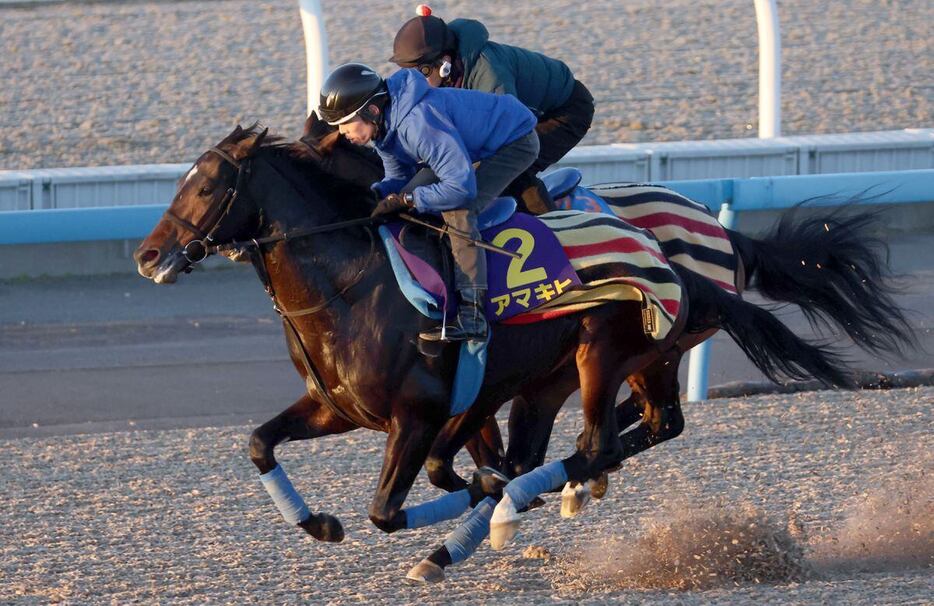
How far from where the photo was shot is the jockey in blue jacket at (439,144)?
15.5 feet

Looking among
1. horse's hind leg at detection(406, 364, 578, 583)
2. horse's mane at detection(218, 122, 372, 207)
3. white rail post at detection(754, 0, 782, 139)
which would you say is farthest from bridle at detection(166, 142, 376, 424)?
white rail post at detection(754, 0, 782, 139)

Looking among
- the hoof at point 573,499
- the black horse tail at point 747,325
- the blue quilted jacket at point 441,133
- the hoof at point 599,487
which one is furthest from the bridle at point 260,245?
the black horse tail at point 747,325

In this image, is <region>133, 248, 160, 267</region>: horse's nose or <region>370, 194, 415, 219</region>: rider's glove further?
<region>370, 194, 415, 219</region>: rider's glove

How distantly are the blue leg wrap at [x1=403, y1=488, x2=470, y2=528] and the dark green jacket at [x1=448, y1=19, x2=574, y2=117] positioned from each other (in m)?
1.39

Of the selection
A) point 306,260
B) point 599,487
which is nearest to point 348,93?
point 306,260

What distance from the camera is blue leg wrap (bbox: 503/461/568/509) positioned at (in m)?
4.93

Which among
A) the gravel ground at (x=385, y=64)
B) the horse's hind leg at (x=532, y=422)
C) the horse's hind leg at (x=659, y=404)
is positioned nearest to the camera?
the horse's hind leg at (x=532, y=422)

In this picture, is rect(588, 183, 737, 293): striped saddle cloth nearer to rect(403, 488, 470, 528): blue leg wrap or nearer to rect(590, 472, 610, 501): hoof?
rect(590, 472, 610, 501): hoof

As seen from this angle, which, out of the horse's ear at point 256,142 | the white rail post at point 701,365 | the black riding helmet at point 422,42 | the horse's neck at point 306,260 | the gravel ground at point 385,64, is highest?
the black riding helmet at point 422,42

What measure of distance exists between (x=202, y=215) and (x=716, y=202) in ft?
11.2

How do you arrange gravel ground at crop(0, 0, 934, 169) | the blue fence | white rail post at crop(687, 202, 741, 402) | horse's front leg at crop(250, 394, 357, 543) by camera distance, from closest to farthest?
horse's front leg at crop(250, 394, 357, 543)
white rail post at crop(687, 202, 741, 402)
the blue fence
gravel ground at crop(0, 0, 934, 169)

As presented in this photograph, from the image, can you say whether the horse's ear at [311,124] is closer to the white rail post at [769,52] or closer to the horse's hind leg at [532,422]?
the horse's hind leg at [532,422]

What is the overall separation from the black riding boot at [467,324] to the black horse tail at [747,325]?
0.93 metres

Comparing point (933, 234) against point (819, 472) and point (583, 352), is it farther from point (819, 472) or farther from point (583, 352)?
point (583, 352)
